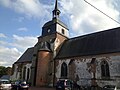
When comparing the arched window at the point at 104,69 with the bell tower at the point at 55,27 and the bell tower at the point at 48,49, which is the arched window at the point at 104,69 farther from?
the bell tower at the point at 55,27

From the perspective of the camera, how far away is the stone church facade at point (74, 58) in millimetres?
18875

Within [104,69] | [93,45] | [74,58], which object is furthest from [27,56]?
[104,69]

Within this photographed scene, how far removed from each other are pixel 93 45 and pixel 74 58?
147 inches

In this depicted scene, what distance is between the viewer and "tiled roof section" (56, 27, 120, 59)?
19.8 meters

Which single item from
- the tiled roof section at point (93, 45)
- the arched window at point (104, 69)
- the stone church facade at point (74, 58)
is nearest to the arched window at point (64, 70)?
the stone church facade at point (74, 58)

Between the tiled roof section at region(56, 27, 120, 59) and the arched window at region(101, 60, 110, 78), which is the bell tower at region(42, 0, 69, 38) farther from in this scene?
the arched window at region(101, 60, 110, 78)

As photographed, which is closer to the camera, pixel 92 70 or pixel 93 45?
pixel 92 70

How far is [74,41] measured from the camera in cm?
2666

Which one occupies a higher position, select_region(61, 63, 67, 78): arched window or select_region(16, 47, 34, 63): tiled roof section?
select_region(16, 47, 34, 63): tiled roof section

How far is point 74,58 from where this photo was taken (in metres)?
22.6

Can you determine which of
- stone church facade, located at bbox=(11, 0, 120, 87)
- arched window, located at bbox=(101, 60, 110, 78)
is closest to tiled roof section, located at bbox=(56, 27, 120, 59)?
stone church facade, located at bbox=(11, 0, 120, 87)

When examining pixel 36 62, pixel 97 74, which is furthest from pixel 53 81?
pixel 97 74

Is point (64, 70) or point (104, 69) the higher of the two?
point (104, 69)

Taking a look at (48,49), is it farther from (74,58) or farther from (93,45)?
(93,45)
